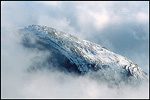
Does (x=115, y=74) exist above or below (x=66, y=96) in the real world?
above

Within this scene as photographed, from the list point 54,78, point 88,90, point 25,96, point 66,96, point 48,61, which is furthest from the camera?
point 48,61

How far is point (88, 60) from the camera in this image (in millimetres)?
161875

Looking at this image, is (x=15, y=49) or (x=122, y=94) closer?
(x=122, y=94)

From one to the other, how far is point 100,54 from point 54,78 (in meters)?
52.0

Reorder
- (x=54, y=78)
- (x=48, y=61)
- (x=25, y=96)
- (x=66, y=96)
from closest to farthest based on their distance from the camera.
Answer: (x=25, y=96) → (x=66, y=96) → (x=54, y=78) → (x=48, y=61)

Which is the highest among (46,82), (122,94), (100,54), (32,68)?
(100,54)

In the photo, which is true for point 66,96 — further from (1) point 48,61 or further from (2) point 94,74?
(1) point 48,61

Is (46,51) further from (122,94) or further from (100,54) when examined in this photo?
(122,94)

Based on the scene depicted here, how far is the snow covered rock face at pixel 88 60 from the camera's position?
156 meters

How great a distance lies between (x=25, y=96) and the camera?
10456 cm

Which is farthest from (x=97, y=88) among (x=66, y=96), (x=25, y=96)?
(x=25, y=96)

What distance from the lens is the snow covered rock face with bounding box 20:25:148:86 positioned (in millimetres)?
156500

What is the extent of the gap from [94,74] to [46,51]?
2118 inches

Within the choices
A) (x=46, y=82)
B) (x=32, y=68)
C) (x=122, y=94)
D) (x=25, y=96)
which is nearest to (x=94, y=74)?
(x=122, y=94)
